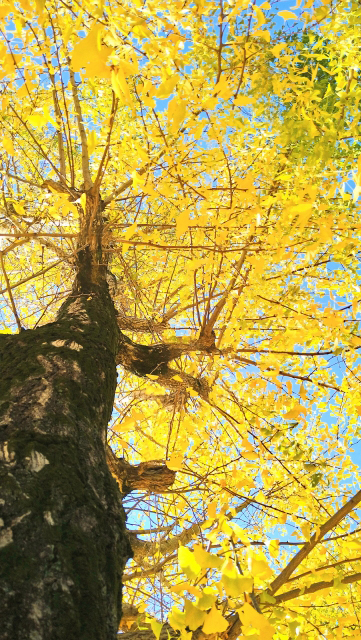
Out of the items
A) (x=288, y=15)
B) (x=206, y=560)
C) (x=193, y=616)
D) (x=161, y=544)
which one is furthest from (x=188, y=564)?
(x=161, y=544)

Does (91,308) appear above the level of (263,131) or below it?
below

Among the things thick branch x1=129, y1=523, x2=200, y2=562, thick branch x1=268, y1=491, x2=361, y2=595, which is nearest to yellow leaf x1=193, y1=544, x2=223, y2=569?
thick branch x1=268, y1=491, x2=361, y2=595

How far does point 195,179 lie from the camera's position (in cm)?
303

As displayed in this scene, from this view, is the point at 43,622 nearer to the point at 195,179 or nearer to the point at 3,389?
the point at 3,389

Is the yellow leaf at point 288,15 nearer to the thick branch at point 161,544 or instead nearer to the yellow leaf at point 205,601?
the yellow leaf at point 205,601

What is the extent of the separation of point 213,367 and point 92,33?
106 inches

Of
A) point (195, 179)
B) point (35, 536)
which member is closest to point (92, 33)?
point (35, 536)

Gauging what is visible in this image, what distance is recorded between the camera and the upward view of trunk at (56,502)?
79cm

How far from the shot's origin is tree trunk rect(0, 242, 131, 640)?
79 cm

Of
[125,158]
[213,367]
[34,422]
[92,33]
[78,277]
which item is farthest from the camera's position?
[125,158]

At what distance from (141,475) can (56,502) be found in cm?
206

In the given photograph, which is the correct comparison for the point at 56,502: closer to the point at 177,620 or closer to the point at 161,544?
the point at 177,620

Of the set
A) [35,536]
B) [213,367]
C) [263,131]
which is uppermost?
[263,131]

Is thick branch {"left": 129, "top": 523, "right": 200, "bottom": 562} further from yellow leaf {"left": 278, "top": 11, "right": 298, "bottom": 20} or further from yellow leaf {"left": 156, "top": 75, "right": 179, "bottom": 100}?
yellow leaf {"left": 278, "top": 11, "right": 298, "bottom": 20}
